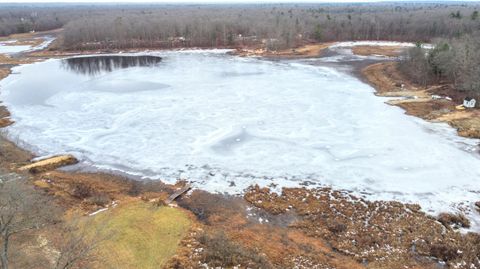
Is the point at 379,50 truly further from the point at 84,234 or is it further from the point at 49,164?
the point at 84,234

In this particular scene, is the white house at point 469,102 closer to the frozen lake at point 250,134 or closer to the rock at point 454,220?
the frozen lake at point 250,134

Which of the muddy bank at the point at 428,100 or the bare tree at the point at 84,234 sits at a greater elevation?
the muddy bank at the point at 428,100

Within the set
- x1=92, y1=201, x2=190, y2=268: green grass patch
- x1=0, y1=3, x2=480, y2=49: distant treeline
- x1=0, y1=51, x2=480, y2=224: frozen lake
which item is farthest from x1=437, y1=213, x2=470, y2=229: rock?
x1=0, y1=3, x2=480, y2=49: distant treeline

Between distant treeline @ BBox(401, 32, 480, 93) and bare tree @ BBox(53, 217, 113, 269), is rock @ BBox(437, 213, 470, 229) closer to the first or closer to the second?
bare tree @ BBox(53, 217, 113, 269)

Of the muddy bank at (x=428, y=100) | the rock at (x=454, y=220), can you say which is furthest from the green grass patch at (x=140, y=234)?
the muddy bank at (x=428, y=100)

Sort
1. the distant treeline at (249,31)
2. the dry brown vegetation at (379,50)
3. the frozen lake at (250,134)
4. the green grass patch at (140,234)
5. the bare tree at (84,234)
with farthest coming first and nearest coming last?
1. the distant treeline at (249,31)
2. the dry brown vegetation at (379,50)
3. the frozen lake at (250,134)
4. the green grass patch at (140,234)
5. the bare tree at (84,234)

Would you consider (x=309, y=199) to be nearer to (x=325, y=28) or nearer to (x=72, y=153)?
(x=72, y=153)
